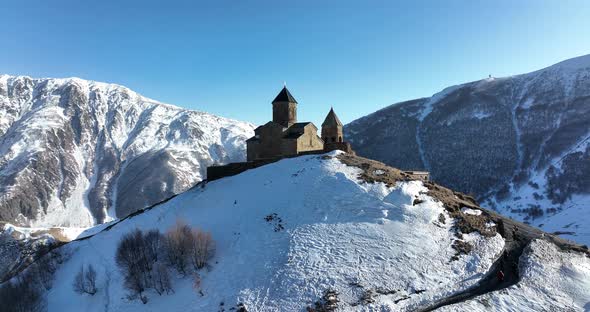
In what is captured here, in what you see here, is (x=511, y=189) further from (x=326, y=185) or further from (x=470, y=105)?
(x=326, y=185)

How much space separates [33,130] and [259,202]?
Answer: 210956 mm

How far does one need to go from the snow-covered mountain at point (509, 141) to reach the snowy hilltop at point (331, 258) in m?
75.1

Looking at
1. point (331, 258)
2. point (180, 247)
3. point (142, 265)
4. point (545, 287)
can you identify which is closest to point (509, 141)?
point (545, 287)

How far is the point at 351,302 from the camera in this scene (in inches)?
811

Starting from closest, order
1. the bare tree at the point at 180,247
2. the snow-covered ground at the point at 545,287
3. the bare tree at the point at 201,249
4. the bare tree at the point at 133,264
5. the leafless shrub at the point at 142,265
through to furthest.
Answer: the snow-covered ground at the point at 545,287 < the leafless shrub at the point at 142,265 < the bare tree at the point at 133,264 < the bare tree at the point at 201,249 < the bare tree at the point at 180,247

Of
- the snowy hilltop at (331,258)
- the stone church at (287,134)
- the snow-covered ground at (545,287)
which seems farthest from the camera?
the stone church at (287,134)

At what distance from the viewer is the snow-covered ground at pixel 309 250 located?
21.8 meters

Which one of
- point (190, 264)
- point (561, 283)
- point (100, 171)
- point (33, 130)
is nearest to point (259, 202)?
point (190, 264)

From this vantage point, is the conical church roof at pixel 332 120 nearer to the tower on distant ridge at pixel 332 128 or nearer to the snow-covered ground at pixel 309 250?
the tower on distant ridge at pixel 332 128

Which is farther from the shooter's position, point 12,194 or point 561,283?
point 12,194

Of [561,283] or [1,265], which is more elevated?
[561,283]

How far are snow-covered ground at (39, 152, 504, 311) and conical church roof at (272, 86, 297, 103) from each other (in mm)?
13576

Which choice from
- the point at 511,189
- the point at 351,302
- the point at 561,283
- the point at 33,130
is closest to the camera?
the point at 351,302

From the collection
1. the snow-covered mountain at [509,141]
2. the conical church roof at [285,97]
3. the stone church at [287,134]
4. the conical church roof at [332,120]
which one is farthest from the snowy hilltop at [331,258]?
the snow-covered mountain at [509,141]
